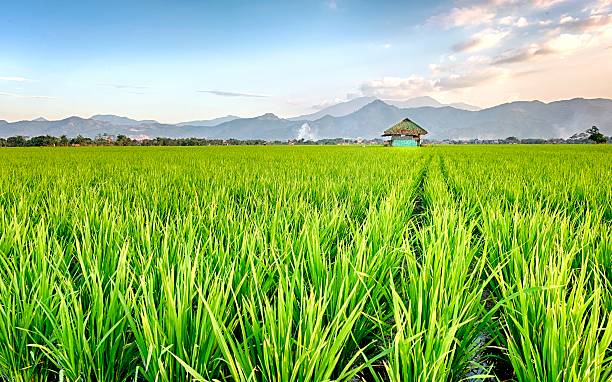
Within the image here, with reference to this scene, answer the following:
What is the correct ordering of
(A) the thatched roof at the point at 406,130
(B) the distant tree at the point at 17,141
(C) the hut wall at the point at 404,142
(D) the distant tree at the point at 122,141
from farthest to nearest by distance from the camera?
(A) the thatched roof at the point at 406,130 < (C) the hut wall at the point at 404,142 < (D) the distant tree at the point at 122,141 < (B) the distant tree at the point at 17,141

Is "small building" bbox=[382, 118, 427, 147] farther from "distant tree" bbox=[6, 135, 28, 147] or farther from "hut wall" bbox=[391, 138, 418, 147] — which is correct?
"distant tree" bbox=[6, 135, 28, 147]

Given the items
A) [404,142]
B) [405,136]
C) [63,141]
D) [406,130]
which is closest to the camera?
[63,141]

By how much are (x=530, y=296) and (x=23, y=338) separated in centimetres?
181


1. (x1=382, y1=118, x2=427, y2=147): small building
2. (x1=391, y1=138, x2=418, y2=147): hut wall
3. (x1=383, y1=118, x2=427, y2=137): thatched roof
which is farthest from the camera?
(x1=383, y1=118, x2=427, y2=137): thatched roof

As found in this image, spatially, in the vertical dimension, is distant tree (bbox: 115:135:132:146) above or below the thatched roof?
below

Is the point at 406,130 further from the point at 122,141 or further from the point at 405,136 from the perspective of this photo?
the point at 122,141

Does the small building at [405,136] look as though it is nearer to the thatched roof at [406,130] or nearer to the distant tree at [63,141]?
the thatched roof at [406,130]

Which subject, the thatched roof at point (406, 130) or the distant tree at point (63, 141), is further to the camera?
the thatched roof at point (406, 130)

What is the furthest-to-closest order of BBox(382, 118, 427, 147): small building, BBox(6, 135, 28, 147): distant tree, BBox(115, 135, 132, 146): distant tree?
BBox(382, 118, 427, 147): small building → BBox(115, 135, 132, 146): distant tree → BBox(6, 135, 28, 147): distant tree

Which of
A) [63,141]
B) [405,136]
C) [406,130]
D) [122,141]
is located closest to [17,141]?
[63,141]

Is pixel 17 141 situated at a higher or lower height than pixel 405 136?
lower

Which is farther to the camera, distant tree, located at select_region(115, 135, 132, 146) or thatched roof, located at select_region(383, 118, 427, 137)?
thatched roof, located at select_region(383, 118, 427, 137)

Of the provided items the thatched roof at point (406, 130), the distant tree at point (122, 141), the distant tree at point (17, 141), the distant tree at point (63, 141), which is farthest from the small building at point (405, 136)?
the distant tree at point (17, 141)

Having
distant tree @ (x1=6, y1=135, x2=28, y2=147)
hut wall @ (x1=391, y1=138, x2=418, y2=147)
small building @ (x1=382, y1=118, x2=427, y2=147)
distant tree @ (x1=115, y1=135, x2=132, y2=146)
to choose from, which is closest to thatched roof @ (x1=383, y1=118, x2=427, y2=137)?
small building @ (x1=382, y1=118, x2=427, y2=147)
